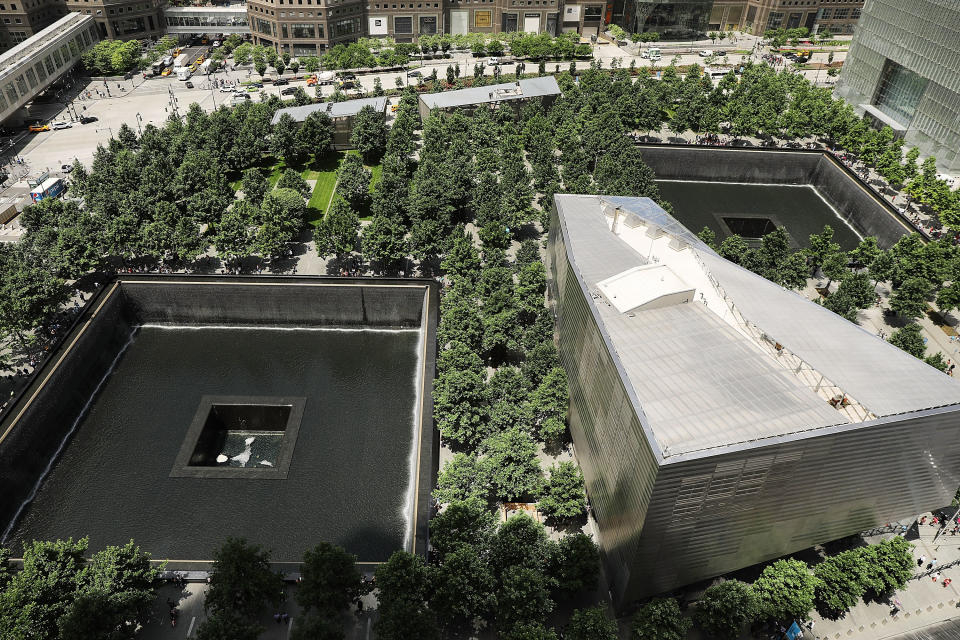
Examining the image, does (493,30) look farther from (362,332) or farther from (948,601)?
(948,601)

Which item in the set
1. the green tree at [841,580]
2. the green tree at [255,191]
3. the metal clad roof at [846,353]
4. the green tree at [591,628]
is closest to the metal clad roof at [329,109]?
the green tree at [255,191]

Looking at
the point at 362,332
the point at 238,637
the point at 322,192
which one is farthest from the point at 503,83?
the point at 238,637

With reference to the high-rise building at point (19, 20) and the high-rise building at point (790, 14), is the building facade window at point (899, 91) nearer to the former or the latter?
the high-rise building at point (790, 14)

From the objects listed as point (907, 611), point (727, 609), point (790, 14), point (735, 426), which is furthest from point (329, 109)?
point (790, 14)

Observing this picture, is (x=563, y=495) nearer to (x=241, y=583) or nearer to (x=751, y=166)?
(x=241, y=583)

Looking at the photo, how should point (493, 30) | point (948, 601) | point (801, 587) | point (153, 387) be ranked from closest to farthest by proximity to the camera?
point (801, 587), point (948, 601), point (153, 387), point (493, 30)

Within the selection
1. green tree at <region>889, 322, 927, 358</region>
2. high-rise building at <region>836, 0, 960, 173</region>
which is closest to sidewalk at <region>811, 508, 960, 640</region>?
green tree at <region>889, 322, 927, 358</region>
